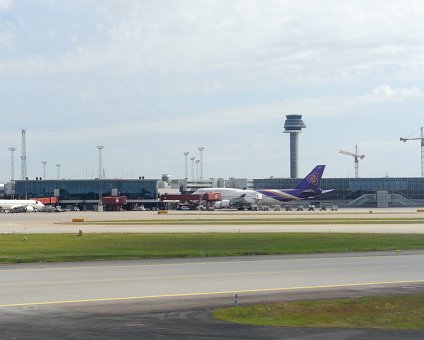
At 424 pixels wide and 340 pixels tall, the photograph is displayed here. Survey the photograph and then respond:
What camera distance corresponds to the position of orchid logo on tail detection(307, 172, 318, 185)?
642ft

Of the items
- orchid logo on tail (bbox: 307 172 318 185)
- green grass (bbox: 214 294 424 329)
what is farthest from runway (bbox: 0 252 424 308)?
orchid logo on tail (bbox: 307 172 318 185)

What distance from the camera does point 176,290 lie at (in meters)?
29.0

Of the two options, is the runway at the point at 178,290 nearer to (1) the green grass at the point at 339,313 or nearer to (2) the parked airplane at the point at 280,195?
(1) the green grass at the point at 339,313

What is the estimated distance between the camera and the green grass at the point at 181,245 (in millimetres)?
46406

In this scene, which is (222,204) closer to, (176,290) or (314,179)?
(314,179)

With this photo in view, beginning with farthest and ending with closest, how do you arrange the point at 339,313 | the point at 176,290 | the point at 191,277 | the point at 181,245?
the point at 181,245
the point at 191,277
the point at 176,290
the point at 339,313

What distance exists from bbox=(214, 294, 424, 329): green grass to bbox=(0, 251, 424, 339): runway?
1075 millimetres

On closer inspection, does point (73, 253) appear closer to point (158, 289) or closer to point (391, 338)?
point (158, 289)

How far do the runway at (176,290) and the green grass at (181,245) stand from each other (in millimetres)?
3819

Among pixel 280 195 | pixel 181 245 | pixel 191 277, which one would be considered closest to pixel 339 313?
pixel 191 277

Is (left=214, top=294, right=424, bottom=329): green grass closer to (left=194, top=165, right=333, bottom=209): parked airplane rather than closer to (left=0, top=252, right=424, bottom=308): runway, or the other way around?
(left=0, top=252, right=424, bottom=308): runway

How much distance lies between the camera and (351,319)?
21938 mm

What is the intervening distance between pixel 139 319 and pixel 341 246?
3421 centimetres

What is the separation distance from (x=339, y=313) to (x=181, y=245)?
3188 cm
